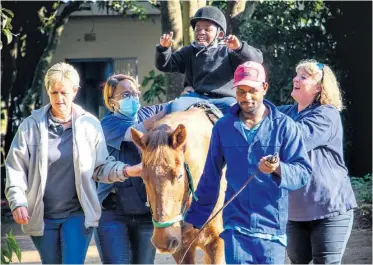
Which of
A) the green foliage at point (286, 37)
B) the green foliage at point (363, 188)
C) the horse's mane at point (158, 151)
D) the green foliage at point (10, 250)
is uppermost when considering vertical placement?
the green foliage at point (286, 37)

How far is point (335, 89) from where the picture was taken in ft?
22.1

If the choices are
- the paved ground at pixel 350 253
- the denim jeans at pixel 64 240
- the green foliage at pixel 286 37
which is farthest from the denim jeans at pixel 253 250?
the green foliage at pixel 286 37

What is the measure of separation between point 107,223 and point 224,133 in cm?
162

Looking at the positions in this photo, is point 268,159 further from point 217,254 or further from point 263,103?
point 217,254

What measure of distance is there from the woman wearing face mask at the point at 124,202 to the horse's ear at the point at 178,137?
2.79ft

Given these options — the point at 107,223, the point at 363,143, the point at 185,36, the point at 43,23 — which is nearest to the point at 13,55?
the point at 43,23

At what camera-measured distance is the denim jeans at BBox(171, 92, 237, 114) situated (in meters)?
7.29

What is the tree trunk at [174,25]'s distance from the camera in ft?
41.9

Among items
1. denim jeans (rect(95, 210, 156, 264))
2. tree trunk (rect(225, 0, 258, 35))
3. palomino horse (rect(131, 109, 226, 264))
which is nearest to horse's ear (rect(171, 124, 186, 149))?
palomino horse (rect(131, 109, 226, 264))

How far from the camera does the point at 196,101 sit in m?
7.36

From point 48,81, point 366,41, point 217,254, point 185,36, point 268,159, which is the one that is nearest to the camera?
point 268,159

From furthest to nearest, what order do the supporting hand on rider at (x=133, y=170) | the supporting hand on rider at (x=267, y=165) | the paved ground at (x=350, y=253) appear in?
1. the paved ground at (x=350, y=253)
2. the supporting hand on rider at (x=133, y=170)
3. the supporting hand on rider at (x=267, y=165)

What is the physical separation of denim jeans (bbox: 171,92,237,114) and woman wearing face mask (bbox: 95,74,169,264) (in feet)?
0.80

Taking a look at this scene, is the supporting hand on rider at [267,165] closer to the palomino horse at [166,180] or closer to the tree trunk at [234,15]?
the palomino horse at [166,180]
